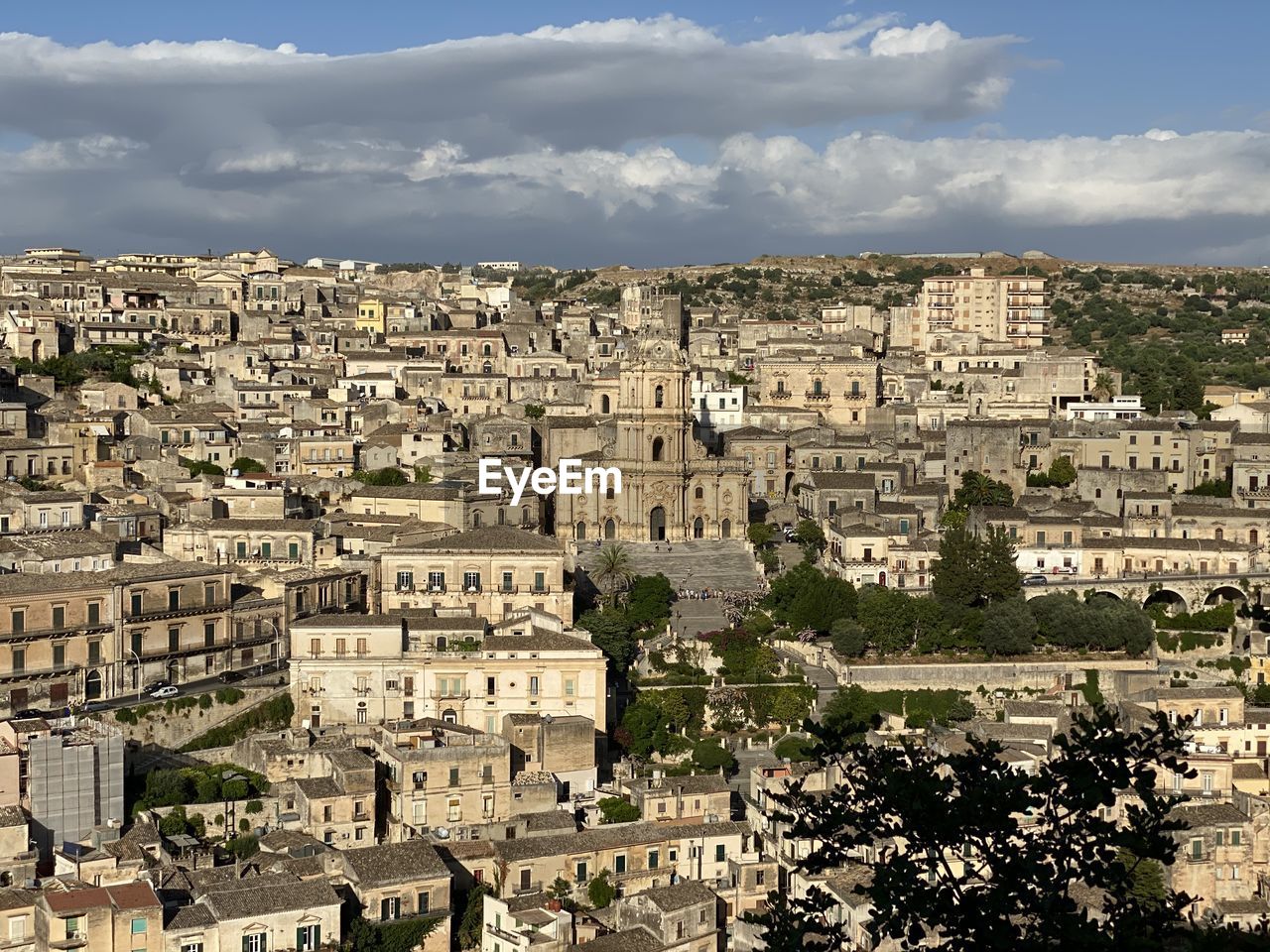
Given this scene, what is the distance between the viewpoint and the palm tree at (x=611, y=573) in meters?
51.8

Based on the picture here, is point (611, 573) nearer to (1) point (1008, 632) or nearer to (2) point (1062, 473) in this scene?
(1) point (1008, 632)

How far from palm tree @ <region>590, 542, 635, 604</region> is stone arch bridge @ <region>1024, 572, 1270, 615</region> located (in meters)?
11.4

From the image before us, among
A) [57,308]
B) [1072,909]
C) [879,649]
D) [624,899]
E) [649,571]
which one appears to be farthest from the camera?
[57,308]

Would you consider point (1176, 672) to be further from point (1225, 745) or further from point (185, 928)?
point (185, 928)

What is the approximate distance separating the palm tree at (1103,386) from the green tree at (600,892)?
151ft

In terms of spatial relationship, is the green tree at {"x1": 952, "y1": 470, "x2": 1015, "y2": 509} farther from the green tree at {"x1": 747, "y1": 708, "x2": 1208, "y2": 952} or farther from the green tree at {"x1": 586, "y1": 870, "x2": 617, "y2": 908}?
the green tree at {"x1": 747, "y1": 708, "x2": 1208, "y2": 952}

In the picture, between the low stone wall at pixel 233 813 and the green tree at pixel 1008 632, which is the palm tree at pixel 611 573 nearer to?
the green tree at pixel 1008 632

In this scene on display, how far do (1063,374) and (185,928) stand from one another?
50.1 m

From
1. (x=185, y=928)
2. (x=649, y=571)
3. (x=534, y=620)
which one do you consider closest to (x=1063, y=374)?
(x=649, y=571)

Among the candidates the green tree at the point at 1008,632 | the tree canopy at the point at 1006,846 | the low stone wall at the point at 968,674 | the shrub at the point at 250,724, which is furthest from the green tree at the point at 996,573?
the tree canopy at the point at 1006,846

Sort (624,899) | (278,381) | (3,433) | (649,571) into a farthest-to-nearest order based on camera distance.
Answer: (278,381), (3,433), (649,571), (624,899)

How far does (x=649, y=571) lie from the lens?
54.8 m

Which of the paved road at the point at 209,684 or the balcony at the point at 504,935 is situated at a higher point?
the paved road at the point at 209,684

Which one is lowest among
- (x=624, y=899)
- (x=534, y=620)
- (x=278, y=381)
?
(x=624, y=899)
